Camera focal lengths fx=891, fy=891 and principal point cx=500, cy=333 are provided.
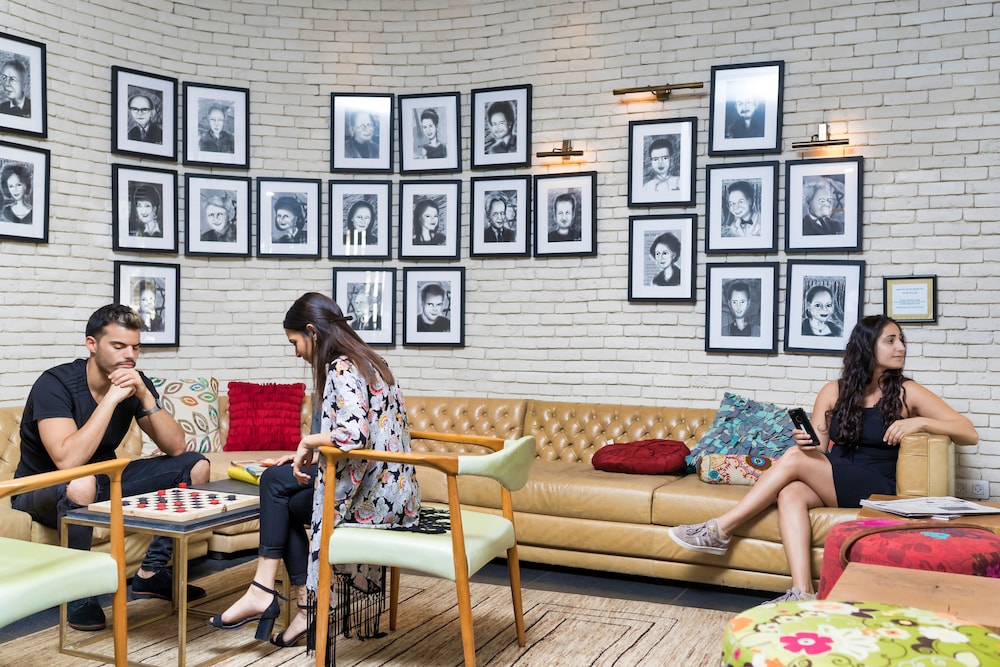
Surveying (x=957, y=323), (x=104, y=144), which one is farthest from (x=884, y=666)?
(x=104, y=144)

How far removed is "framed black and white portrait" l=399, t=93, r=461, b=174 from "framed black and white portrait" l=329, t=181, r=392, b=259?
30 cm

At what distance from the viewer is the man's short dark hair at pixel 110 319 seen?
362 cm

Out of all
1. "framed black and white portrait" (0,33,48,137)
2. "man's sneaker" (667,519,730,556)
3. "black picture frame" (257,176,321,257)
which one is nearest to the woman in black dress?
"man's sneaker" (667,519,730,556)

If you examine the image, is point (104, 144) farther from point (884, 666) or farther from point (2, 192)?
point (884, 666)

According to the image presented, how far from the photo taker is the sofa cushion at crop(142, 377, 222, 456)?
5.37 m

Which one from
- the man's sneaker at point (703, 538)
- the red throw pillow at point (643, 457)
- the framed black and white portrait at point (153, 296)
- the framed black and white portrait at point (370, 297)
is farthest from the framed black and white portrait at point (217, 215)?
the man's sneaker at point (703, 538)

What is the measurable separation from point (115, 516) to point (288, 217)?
362cm

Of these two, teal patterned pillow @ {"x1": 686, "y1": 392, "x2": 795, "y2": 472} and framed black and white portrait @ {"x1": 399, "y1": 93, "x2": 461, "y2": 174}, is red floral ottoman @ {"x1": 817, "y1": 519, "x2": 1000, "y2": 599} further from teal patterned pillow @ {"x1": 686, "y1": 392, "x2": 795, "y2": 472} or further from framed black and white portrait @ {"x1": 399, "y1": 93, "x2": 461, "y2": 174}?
framed black and white portrait @ {"x1": 399, "y1": 93, "x2": 461, "y2": 174}

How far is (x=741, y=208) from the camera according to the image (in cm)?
539

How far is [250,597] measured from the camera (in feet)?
10.9

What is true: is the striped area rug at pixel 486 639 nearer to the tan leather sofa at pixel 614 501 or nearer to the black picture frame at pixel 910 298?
the tan leather sofa at pixel 614 501

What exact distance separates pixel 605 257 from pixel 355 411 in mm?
3052

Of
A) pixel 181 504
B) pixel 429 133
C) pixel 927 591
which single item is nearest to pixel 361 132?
pixel 429 133

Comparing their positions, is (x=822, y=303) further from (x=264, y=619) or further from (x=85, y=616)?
(x=85, y=616)
